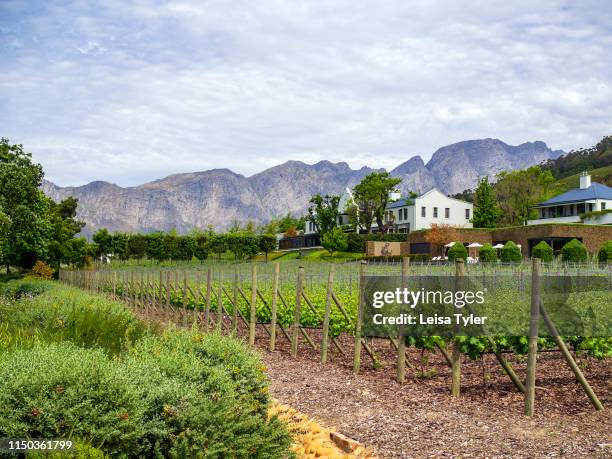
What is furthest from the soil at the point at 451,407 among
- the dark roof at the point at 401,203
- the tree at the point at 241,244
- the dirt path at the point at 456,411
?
the dark roof at the point at 401,203

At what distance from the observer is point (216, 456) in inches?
160

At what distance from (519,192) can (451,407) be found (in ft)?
226

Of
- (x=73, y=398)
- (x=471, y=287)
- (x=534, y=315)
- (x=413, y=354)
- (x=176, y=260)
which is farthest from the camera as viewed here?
(x=176, y=260)

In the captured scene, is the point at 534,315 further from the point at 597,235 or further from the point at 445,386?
the point at 597,235

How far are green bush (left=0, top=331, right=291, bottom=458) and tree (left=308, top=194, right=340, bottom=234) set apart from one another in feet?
226

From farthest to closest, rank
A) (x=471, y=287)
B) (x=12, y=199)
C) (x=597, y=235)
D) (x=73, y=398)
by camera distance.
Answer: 1. (x=597, y=235)
2. (x=12, y=199)
3. (x=471, y=287)
4. (x=73, y=398)

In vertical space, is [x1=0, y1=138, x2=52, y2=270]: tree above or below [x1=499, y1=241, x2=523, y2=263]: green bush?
above

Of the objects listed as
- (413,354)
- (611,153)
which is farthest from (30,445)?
(611,153)

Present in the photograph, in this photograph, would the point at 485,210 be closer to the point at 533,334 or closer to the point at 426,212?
the point at 426,212

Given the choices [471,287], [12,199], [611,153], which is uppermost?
[611,153]

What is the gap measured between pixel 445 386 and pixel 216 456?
4.83 meters

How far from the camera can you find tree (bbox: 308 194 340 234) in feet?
243

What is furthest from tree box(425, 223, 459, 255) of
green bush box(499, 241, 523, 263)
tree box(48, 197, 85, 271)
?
tree box(48, 197, 85, 271)

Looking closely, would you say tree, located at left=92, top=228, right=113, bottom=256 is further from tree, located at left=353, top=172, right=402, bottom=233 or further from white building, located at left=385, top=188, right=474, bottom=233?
white building, located at left=385, top=188, right=474, bottom=233
